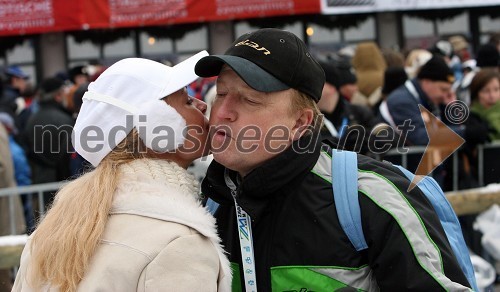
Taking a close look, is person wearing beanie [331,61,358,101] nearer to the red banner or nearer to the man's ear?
the man's ear

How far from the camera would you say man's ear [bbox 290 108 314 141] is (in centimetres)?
230

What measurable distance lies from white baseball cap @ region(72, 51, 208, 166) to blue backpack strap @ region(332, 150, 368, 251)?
1.89 feet

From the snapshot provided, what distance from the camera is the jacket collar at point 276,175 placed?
2.21 m

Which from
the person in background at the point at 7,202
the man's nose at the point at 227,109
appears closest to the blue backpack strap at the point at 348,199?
the man's nose at the point at 227,109

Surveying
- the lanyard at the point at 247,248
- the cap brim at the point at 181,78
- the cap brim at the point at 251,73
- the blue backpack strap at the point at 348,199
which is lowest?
the lanyard at the point at 247,248

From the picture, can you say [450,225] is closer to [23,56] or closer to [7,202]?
[7,202]

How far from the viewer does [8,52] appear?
15883mm

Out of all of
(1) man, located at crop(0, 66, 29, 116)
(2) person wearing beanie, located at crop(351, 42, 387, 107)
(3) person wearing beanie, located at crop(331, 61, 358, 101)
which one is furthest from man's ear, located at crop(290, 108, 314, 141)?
(1) man, located at crop(0, 66, 29, 116)

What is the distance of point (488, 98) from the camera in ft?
21.9

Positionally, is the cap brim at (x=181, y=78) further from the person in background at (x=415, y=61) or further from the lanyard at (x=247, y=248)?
the person in background at (x=415, y=61)

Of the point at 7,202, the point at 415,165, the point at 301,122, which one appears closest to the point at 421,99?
the point at 415,165

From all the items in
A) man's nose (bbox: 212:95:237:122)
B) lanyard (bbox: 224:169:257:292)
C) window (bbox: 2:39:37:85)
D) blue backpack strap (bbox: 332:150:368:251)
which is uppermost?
man's nose (bbox: 212:95:237:122)

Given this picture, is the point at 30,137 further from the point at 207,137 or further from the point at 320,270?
the point at 320,270

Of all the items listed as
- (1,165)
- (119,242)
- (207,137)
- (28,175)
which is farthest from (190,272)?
(28,175)
